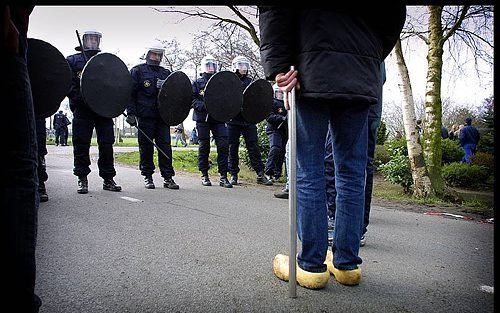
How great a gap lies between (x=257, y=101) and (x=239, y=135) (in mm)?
846

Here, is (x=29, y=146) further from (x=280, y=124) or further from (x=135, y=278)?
(x=280, y=124)

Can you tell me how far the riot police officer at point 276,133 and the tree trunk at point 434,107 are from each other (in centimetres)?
206

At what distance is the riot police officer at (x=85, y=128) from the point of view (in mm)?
4641

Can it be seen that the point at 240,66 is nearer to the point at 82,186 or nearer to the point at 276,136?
the point at 276,136

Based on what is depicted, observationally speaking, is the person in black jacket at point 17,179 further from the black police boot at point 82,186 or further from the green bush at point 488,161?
the black police boot at point 82,186

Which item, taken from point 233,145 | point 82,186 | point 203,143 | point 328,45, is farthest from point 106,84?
point 328,45

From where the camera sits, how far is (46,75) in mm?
2957

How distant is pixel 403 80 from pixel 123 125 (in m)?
4.16

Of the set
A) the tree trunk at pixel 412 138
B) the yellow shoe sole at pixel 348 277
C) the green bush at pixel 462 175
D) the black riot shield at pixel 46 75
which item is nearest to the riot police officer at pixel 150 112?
the black riot shield at pixel 46 75

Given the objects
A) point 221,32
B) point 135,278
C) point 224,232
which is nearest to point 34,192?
point 135,278

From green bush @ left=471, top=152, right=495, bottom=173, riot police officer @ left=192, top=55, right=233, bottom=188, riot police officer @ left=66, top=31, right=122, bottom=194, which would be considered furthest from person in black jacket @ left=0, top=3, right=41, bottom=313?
riot police officer @ left=192, top=55, right=233, bottom=188

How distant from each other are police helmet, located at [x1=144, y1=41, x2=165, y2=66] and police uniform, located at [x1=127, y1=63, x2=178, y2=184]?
0.06 m

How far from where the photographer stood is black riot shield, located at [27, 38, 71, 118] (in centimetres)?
287

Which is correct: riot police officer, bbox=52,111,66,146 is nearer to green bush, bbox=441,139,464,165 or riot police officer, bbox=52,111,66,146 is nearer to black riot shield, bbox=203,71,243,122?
black riot shield, bbox=203,71,243,122
